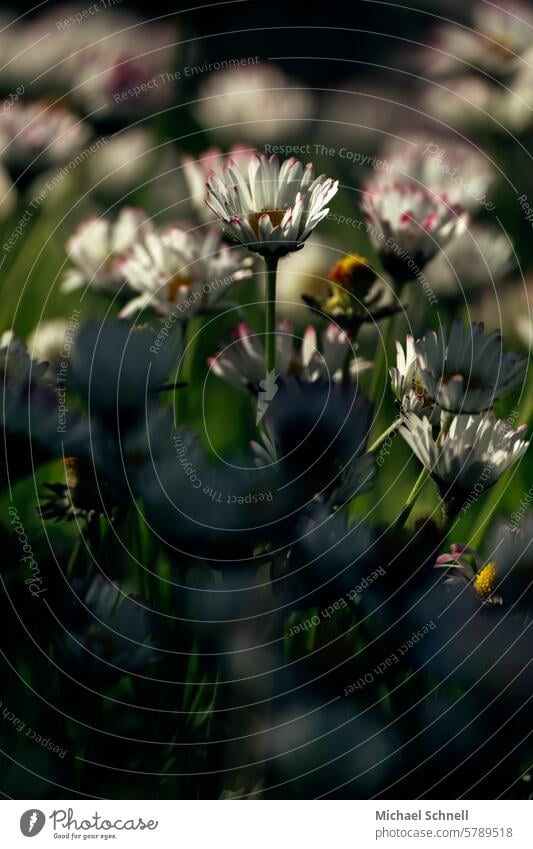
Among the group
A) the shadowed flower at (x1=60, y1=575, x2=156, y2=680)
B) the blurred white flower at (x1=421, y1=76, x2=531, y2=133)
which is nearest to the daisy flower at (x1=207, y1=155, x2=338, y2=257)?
the blurred white flower at (x1=421, y1=76, x2=531, y2=133)

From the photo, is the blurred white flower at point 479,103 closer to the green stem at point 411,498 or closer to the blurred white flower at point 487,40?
the blurred white flower at point 487,40

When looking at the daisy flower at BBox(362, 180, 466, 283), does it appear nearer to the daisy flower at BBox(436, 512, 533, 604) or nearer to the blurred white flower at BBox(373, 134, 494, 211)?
the blurred white flower at BBox(373, 134, 494, 211)

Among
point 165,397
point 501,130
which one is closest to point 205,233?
point 165,397

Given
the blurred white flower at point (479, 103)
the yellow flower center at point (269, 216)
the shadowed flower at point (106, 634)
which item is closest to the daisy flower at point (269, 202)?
the yellow flower center at point (269, 216)

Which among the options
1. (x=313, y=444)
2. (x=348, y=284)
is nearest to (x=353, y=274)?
(x=348, y=284)

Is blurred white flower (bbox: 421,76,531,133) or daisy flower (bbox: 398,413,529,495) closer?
daisy flower (bbox: 398,413,529,495)
